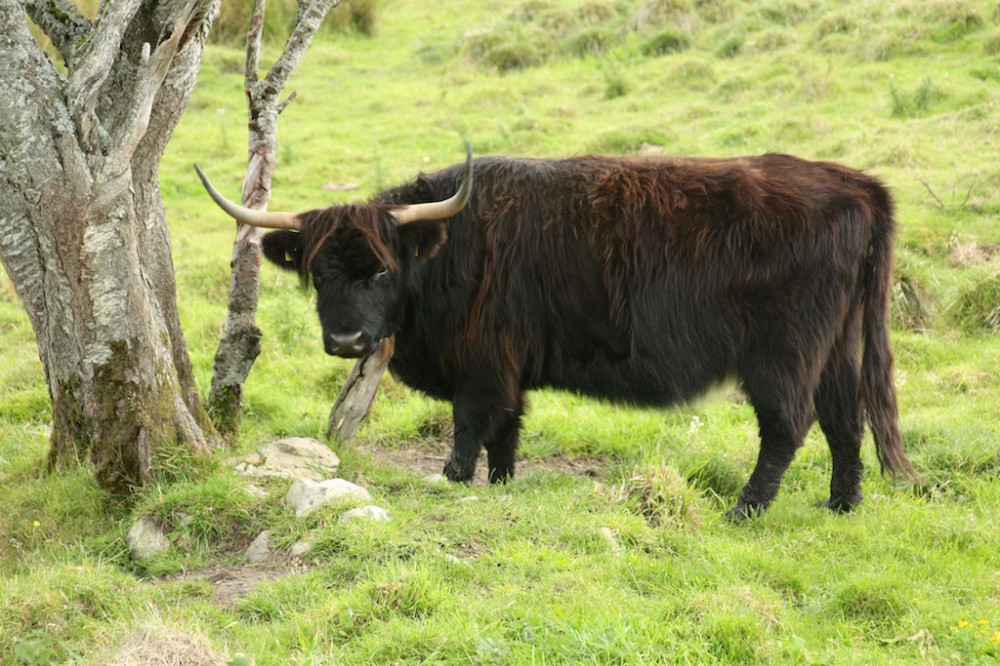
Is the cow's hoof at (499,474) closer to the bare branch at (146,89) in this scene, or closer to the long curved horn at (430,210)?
the long curved horn at (430,210)

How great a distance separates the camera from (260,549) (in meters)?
4.90

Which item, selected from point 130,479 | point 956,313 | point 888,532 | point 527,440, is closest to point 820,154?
point 956,313

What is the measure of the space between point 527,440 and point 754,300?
210 cm

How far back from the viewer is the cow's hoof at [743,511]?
5.51 m

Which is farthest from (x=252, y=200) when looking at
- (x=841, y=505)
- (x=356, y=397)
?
(x=841, y=505)

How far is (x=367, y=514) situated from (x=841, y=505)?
2487 mm

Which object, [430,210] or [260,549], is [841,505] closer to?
[430,210]

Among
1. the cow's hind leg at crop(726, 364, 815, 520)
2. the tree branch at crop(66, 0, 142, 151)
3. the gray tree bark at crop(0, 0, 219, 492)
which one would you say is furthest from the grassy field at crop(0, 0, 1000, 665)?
the tree branch at crop(66, 0, 142, 151)

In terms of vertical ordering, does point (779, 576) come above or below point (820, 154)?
below

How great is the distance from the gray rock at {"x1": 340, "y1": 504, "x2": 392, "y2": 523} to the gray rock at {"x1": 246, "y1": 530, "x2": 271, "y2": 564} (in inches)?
13.5

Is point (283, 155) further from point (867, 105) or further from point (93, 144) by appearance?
point (93, 144)

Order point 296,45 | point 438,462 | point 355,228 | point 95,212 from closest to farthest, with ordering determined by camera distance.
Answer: point 95,212 → point 355,228 → point 296,45 → point 438,462

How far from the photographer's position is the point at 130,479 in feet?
17.6

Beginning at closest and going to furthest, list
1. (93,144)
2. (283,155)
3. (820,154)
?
(93,144), (820,154), (283,155)
